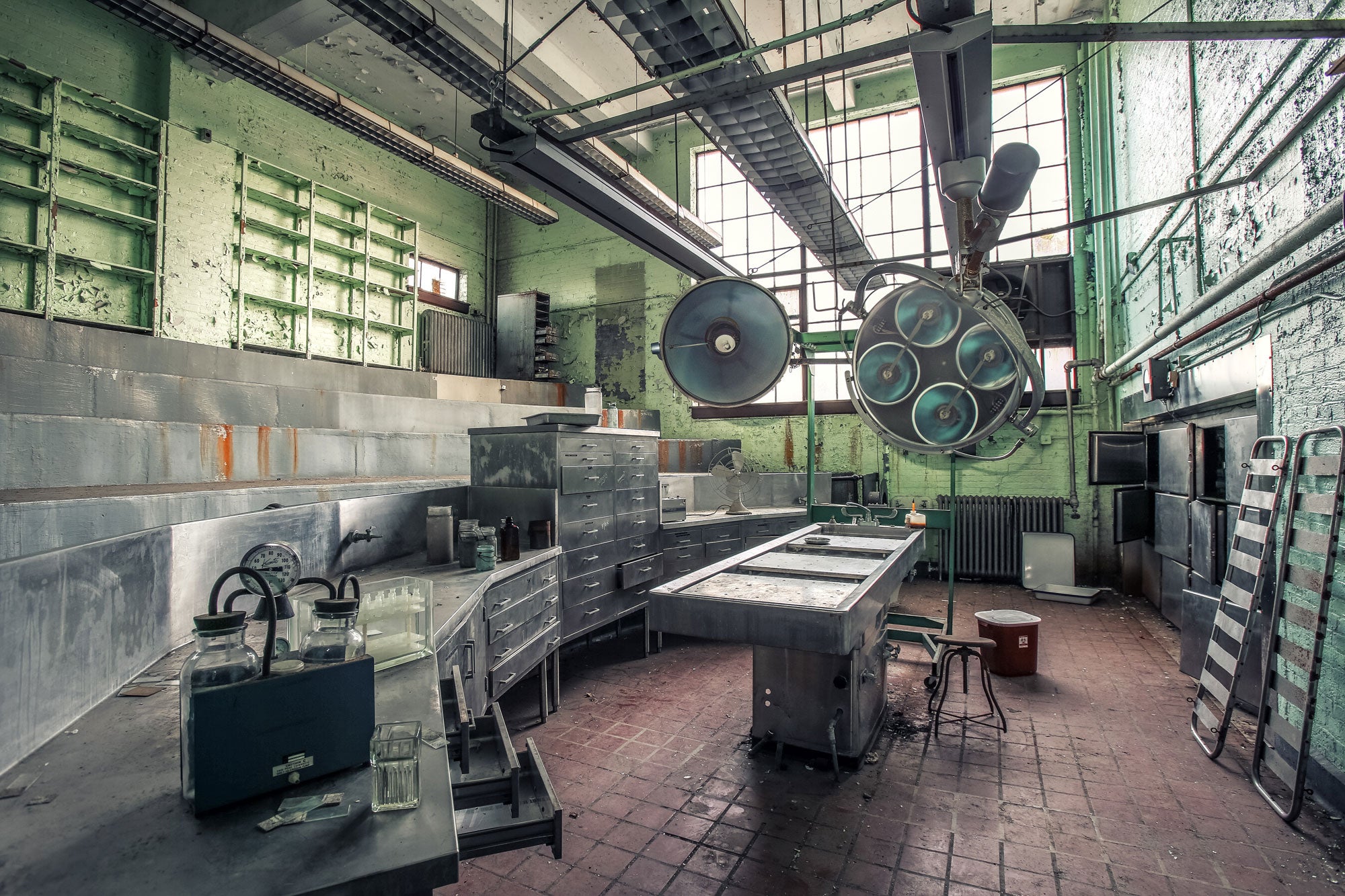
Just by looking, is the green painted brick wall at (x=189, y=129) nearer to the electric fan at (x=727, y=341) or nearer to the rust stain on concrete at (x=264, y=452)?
the rust stain on concrete at (x=264, y=452)

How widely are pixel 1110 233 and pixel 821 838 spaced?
665 cm

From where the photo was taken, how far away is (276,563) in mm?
2254

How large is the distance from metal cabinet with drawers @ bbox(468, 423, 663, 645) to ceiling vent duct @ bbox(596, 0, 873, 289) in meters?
1.90

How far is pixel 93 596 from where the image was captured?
146 cm

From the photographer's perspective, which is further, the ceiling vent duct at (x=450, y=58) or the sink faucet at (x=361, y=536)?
the ceiling vent duct at (x=450, y=58)

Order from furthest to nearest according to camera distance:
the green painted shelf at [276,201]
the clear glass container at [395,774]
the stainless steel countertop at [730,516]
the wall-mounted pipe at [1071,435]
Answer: the wall-mounted pipe at [1071,435]
the green painted shelf at [276,201]
the stainless steel countertop at [730,516]
the clear glass container at [395,774]

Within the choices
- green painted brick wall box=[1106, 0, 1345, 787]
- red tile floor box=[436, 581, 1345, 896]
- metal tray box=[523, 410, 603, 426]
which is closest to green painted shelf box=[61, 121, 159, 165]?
metal tray box=[523, 410, 603, 426]

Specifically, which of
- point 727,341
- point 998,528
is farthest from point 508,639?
point 998,528

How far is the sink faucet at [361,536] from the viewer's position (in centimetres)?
282

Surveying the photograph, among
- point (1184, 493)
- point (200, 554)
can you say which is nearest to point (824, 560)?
point (200, 554)

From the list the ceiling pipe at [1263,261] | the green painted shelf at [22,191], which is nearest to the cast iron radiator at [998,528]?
the ceiling pipe at [1263,261]

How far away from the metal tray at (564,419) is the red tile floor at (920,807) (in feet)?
5.53

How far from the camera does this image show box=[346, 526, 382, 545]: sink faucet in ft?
9.25

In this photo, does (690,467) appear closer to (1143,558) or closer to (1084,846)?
(1143,558)
